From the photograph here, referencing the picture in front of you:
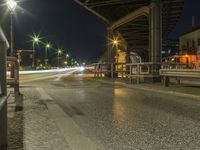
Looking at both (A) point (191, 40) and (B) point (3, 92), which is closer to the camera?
(B) point (3, 92)

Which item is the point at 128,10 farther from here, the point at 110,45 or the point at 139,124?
the point at 139,124

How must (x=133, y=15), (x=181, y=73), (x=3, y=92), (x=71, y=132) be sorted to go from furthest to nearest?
(x=133, y=15)
(x=181, y=73)
(x=71, y=132)
(x=3, y=92)

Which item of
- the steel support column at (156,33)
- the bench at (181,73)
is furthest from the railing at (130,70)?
the bench at (181,73)

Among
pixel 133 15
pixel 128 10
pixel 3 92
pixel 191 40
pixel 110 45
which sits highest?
pixel 191 40

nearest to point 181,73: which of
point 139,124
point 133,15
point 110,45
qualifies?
A: point 139,124

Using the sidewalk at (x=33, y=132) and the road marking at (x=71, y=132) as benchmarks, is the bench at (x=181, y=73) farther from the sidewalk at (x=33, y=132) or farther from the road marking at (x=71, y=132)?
the sidewalk at (x=33, y=132)

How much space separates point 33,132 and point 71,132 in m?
0.76

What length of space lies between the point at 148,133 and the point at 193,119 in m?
2.15

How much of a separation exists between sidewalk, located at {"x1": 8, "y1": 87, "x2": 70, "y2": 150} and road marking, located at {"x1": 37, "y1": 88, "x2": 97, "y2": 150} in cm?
11

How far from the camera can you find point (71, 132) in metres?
7.08

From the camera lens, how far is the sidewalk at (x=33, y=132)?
592cm

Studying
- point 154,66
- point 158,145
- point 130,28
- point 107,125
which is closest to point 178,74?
point 154,66

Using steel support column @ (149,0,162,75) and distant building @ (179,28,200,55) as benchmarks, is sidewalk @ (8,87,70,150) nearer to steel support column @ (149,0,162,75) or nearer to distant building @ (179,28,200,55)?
steel support column @ (149,0,162,75)

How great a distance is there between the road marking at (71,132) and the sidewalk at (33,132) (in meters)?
0.11
